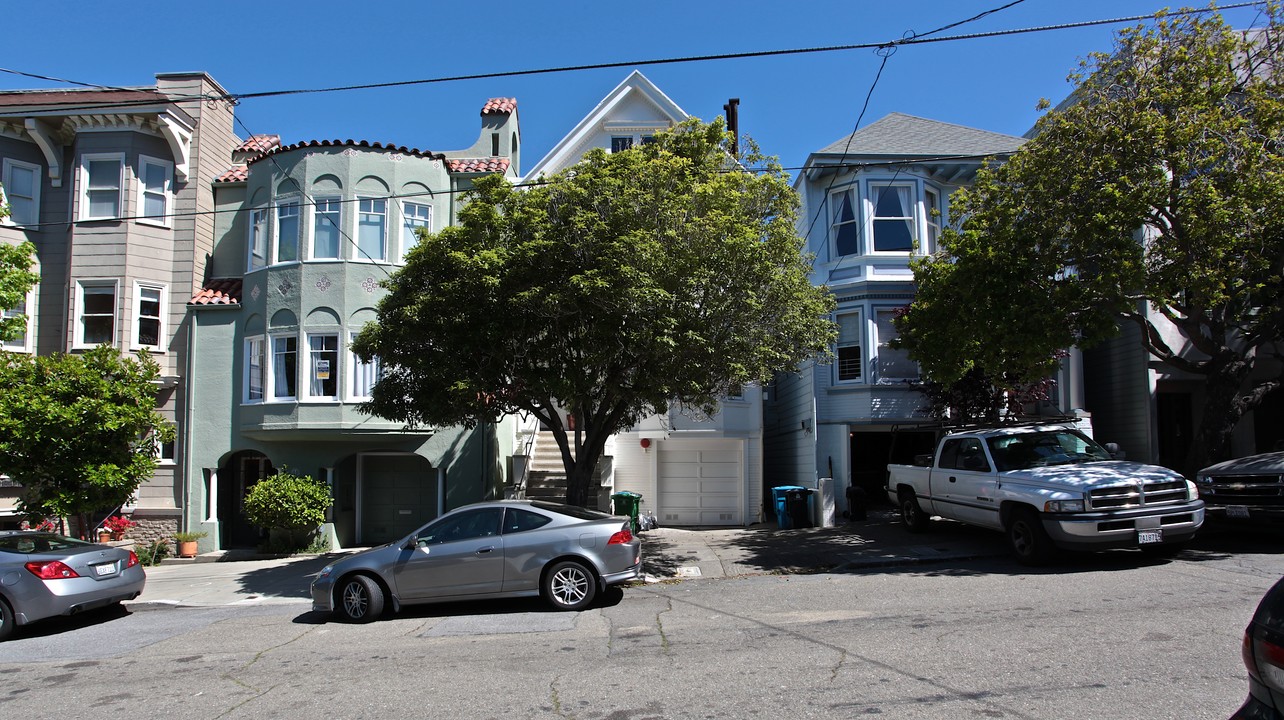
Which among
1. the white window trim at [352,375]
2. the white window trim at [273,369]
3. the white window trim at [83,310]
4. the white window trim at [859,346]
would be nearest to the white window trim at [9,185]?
the white window trim at [83,310]

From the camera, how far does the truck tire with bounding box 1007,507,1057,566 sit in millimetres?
10719

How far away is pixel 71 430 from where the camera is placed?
14.3 metres

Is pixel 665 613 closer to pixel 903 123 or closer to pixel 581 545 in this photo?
pixel 581 545

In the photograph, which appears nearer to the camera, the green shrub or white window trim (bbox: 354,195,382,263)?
the green shrub

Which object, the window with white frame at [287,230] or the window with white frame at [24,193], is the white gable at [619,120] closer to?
the window with white frame at [287,230]

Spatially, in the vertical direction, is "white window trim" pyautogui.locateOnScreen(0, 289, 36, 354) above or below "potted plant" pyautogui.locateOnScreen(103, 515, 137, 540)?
above

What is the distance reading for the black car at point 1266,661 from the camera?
Answer: 3.25 meters

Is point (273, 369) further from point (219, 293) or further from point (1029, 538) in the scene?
point (1029, 538)

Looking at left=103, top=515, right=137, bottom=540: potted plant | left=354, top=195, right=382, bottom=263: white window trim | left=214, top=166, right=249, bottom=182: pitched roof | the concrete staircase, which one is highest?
left=214, top=166, right=249, bottom=182: pitched roof

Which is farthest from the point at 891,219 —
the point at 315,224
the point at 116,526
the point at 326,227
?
the point at 116,526

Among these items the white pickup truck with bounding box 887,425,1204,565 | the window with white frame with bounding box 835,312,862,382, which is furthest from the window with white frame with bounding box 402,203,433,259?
the white pickup truck with bounding box 887,425,1204,565

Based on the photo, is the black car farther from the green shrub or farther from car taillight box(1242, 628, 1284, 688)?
the green shrub

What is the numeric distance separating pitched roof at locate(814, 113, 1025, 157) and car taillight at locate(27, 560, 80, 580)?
15616 millimetres

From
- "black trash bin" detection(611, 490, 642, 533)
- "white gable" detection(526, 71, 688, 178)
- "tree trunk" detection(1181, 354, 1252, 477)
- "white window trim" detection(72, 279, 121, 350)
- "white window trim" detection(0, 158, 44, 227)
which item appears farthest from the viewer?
"white gable" detection(526, 71, 688, 178)
